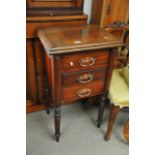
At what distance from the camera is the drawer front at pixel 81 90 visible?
1.09 metres

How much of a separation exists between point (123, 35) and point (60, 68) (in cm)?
76

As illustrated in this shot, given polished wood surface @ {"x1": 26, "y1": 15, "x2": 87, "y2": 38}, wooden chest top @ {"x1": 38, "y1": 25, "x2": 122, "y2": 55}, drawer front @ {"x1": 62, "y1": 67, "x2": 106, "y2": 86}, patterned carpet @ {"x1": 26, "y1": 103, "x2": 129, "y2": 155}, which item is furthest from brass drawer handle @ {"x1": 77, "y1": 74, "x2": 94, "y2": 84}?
patterned carpet @ {"x1": 26, "y1": 103, "x2": 129, "y2": 155}

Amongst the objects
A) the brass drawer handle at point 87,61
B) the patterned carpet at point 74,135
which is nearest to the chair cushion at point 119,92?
the brass drawer handle at point 87,61

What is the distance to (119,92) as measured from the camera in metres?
1.19

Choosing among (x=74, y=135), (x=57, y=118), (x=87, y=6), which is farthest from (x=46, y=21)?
(x=74, y=135)

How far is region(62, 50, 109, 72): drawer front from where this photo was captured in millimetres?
970

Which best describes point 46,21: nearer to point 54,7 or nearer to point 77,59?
point 54,7

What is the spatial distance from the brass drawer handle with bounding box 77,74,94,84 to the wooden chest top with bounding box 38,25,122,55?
198 millimetres

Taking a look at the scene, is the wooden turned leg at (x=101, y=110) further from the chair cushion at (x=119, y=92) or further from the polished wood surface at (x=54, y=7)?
the polished wood surface at (x=54, y=7)

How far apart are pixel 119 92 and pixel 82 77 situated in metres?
0.32

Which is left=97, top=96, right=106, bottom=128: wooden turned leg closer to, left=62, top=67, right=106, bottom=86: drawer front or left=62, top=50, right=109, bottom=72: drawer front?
left=62, top=67, right=106, bottom=86: drawer front

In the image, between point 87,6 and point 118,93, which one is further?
point 87,6
